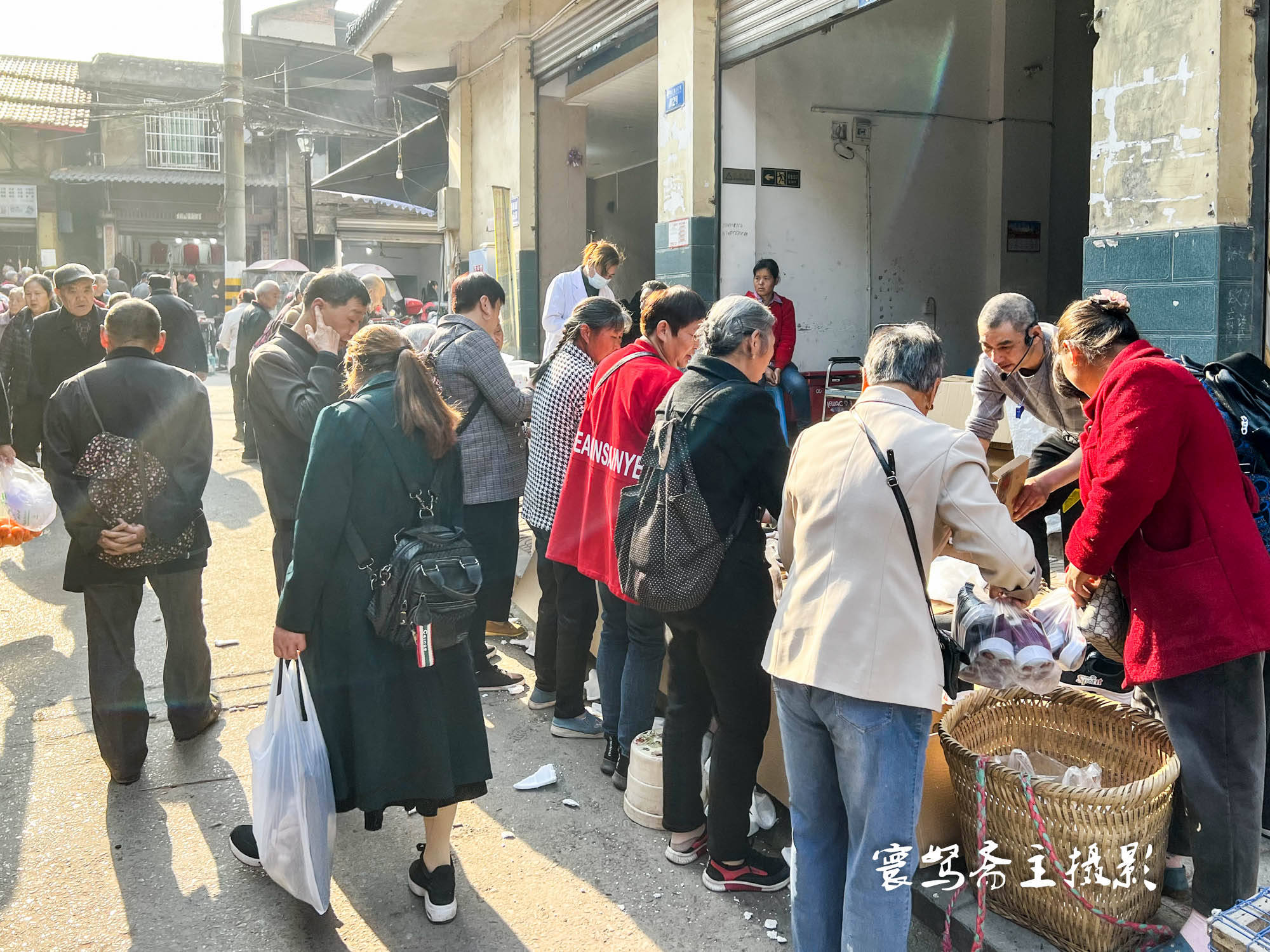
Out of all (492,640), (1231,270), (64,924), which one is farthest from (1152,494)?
(492,640)

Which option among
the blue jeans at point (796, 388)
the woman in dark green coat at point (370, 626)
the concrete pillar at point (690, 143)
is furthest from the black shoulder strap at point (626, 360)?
the blue jeans at point (796, 388)

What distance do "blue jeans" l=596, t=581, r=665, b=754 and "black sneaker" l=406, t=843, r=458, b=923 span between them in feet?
3.27

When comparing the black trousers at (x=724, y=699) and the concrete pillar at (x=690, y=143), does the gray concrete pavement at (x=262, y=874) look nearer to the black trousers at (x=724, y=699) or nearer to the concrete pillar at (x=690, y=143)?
the black trousers at (x=724, y=699)

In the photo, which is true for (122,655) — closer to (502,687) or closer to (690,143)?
A: (502,687)

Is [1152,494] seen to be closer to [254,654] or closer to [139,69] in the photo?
[254,654]

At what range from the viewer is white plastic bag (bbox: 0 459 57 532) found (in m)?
5.70

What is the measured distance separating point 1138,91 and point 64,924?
495 cm

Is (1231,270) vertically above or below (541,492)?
above

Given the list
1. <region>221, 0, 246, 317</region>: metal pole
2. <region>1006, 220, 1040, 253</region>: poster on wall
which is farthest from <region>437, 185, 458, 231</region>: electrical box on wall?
<region>1006, 220, 1040, 253</region>: poster on wall

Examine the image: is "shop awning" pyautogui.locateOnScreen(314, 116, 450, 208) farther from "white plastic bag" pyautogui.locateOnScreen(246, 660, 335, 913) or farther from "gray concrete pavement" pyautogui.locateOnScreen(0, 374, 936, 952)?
"white plastic bag" pyautogui.locateOnScreen(246, 660, 335, 913)

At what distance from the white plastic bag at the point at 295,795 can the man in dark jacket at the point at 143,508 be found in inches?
50.7

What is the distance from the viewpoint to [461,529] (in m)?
3.33

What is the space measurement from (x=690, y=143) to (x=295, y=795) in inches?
249

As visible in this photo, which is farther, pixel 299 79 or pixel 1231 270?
pixel 299 79
